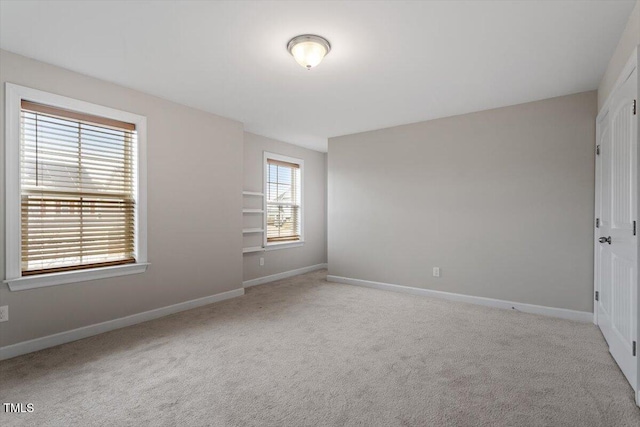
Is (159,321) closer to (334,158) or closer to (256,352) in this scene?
(256,352)

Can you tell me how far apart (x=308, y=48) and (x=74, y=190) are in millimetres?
2510

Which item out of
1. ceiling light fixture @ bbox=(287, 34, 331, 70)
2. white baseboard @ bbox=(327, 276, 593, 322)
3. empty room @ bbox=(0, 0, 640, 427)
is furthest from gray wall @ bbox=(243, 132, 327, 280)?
ceiling light fixture @ bbox=(287, 34, 331, 70)

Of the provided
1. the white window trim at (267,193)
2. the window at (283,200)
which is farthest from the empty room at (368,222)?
the window at (283,200)

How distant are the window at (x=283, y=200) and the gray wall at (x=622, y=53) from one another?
4.37m

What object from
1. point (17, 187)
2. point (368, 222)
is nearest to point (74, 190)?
point (17, 187)

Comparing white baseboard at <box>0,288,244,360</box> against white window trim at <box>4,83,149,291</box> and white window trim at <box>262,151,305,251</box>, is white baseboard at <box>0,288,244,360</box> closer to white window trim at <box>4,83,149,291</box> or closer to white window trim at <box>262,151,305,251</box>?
white window trim at <box>4,83,149,291</box>

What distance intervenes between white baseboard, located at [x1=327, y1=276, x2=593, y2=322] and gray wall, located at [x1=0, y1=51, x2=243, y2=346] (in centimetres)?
204

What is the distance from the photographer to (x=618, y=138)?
97.7 inches

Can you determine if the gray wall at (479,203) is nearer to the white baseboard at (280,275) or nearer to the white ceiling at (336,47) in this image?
the white ceiling at (336,47)

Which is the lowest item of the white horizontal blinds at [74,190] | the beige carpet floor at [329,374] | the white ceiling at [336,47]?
the beige carpet floor at [329,374]

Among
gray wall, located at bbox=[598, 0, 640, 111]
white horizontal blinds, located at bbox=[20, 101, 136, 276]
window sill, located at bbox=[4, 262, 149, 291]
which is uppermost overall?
gray wall, located at bbox=[598, 0, 640, 111]

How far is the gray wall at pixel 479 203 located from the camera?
3523 mm

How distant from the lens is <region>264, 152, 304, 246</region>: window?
5.63m

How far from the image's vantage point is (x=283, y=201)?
592 centimetres
